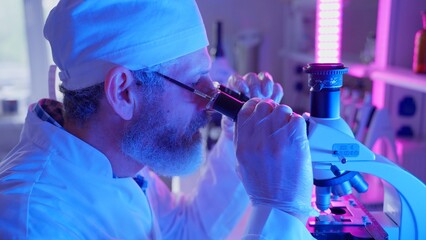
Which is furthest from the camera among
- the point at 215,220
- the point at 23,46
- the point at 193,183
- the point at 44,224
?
the point at 23,46

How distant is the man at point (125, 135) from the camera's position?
772mm

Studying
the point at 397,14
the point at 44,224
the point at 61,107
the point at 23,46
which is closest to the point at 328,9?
the point at 397,14

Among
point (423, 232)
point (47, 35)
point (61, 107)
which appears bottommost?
point (423, 232)

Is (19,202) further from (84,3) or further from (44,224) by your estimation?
(84,3)

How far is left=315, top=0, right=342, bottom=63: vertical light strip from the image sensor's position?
1613 millimetres

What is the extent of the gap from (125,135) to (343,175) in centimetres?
50

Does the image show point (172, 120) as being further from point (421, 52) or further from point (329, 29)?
point (329, 29)

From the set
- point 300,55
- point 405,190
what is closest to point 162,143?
point 405,190

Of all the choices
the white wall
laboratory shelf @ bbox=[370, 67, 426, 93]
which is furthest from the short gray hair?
the white wall

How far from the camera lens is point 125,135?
3.26 ft

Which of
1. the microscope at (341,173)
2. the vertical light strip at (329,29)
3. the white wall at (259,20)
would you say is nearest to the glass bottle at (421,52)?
the vertical light strip at (329,29)

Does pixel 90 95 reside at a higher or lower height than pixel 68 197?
higher

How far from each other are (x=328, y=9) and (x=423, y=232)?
1.01 meters

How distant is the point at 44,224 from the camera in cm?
82
